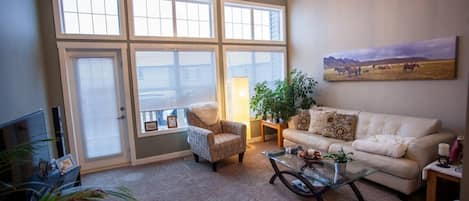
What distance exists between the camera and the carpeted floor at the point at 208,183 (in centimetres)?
282

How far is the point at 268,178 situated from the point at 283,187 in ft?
1.04

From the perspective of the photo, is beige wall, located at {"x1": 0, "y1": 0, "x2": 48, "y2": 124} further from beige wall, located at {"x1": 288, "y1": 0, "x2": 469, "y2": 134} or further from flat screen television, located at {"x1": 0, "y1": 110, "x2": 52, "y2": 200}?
beige wall, located at {"x1": 288, "y1": 0, "x2": 469, "y2": 134}

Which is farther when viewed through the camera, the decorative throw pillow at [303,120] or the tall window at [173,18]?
the decorative throw pillow at [303,120]

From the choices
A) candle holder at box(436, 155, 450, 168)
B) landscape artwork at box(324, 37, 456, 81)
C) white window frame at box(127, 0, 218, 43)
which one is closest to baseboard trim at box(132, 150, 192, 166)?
white window frame at box(127, 0, 218, 43)

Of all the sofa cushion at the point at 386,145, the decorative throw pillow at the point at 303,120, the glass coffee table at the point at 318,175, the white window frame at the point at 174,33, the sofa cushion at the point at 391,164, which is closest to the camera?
the glass coffee table at the point at 318,175

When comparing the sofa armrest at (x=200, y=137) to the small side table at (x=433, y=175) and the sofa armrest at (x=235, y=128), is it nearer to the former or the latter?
the sofa armrest at (x=235, y=128)

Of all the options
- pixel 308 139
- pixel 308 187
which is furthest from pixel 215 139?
pixel 308 187

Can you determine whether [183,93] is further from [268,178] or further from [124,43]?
[268,178]

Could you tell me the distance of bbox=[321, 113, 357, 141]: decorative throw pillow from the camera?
355 cm

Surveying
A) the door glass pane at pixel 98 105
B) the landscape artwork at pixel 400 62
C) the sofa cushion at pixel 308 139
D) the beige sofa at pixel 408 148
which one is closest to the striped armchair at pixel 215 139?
the sofa cushion at pixel 308 139

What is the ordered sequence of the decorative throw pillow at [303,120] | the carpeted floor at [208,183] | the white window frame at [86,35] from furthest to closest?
the decorative throw pillow at [303,120]
the white window frame at [86,35]
the carpeted floor at [208,183]

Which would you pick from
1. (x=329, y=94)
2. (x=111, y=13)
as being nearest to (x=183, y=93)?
(x=111, y=13)

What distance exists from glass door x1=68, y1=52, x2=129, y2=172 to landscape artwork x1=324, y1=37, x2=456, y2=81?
12.1ft

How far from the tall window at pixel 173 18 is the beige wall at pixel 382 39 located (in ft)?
6.15
